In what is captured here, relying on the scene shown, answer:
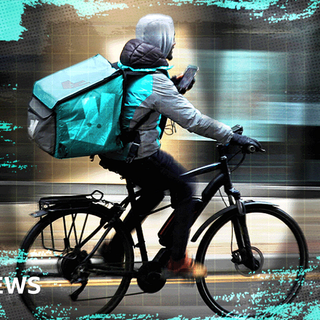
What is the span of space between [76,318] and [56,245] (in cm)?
63

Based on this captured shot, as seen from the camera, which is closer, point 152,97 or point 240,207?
point 152,97

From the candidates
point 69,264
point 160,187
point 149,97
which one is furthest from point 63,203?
point 149,97

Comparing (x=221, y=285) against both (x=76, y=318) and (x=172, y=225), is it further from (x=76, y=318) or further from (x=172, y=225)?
(x=76, y=318)

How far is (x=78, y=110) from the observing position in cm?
244

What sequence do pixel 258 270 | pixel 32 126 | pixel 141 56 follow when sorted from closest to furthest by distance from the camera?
pixel 32 126
pixel 141 56
pixel 258 270

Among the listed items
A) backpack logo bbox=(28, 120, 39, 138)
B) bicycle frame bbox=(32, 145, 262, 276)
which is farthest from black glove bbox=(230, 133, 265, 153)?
backpack logo bbox=(28, 120, 39, 138)

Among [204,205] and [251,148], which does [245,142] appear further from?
[204,205]

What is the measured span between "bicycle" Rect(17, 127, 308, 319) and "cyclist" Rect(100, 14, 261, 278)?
77mm

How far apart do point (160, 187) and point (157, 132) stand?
0.37 metres

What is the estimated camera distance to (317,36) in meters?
5.25

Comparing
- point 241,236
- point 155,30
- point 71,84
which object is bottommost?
point 241,236

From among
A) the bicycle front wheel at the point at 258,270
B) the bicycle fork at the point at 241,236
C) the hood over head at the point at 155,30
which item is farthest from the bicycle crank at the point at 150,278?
the hood over head at the point at 155,30

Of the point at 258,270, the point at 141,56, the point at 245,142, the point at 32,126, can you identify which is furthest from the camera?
the point at 258,270

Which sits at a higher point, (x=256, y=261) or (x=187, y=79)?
(x=187, y=79)
